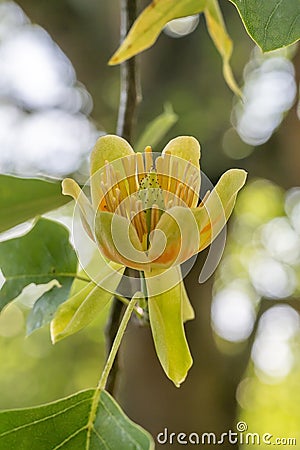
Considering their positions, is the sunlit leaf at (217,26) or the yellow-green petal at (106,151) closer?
the yellow-green petal at (106,151)

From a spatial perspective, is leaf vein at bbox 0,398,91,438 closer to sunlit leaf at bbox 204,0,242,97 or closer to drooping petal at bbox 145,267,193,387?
drooping petal at bbox 145,267,193,387

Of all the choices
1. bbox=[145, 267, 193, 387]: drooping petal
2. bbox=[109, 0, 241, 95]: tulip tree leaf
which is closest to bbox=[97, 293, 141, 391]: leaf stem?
bbox=[145, 267, 193, 387]: drooping petal

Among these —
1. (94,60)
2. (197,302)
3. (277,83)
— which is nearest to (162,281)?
(197,302)

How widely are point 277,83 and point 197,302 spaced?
459 mm

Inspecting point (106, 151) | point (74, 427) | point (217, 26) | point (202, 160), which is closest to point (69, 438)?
point (74, 427)

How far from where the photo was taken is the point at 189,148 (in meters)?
0.24

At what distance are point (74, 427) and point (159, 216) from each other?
8 centimetres

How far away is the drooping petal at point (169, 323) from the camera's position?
9.1 inches

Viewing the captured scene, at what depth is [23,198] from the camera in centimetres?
28

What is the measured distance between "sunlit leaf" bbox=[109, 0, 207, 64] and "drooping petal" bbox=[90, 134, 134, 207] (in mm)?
82

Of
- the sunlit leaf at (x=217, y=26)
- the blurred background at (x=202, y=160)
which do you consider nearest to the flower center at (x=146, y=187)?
the sunlit leaf at (x=217, y=26)

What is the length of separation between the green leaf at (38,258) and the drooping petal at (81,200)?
77 millimetres

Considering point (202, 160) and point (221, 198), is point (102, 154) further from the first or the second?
→ point (202, 160)

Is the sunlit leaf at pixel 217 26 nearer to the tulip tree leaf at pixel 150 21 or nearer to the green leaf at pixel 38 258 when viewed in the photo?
the tulip tree leaf at pixel 150 21
